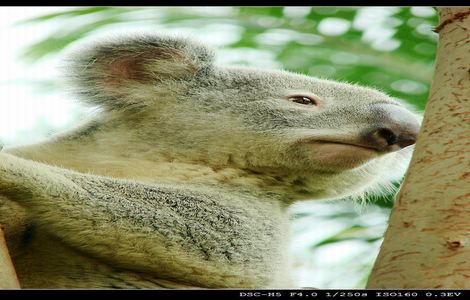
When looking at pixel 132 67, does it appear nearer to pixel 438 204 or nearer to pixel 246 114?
pixel 246 114

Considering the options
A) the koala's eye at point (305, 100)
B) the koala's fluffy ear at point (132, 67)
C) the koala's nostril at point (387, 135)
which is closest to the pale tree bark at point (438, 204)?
the koala's nostril at point (387, 135)

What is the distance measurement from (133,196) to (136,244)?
0.18 m

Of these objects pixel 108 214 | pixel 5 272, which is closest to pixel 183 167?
pixel 108 214

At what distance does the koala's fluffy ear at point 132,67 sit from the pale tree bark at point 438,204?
1339 millimetres

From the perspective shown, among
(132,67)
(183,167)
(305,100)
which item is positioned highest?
(132,67)

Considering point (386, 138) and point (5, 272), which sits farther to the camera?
point (386, 138)

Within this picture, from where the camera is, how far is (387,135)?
3.03 meters

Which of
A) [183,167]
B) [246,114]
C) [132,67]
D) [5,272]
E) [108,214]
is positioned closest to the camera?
[5,272]

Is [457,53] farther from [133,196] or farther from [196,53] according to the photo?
[196,53]

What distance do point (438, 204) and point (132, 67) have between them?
1.75 m

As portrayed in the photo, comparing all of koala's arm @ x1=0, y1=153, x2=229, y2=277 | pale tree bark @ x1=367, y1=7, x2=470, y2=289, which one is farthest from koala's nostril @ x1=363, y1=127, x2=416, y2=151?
koala's arm @ x1=0, y1=153, x2=229, y2=277

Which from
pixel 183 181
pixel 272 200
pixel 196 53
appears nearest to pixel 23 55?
pixel 196 53

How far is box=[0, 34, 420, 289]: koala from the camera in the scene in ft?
8.16

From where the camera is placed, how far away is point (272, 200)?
3.03 metres
